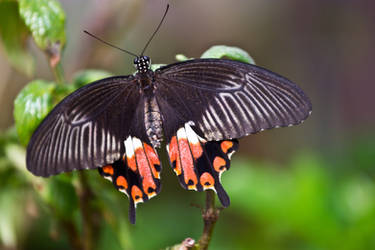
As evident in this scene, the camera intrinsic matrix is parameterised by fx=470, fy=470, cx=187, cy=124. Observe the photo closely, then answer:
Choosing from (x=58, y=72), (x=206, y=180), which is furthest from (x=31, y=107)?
(x=206, y=180)

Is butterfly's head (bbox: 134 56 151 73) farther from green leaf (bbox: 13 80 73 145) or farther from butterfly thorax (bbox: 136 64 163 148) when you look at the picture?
green leaf (bbox: 13 80 73 145)

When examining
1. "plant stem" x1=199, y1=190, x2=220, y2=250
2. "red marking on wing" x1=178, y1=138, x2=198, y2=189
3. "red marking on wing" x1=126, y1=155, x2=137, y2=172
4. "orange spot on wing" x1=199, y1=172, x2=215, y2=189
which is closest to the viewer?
"plant stem" x1=199, y1=190, x2=220, y2=250

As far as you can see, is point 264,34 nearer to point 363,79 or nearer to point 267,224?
point 363,79

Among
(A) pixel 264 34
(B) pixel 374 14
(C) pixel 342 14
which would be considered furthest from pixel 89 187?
(B) pixel 374 14

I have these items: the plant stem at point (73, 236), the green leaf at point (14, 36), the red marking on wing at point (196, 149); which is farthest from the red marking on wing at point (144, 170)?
the green leaf at point (14, 36)

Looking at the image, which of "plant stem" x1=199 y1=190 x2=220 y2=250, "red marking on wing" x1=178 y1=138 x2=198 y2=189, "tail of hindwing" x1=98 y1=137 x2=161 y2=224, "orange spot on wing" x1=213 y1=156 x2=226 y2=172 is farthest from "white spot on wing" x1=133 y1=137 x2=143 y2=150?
"plant stem" x1=199 y1=190 x2=220 y2=250

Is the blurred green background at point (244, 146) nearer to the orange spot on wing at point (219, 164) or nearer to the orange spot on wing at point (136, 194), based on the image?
the orange spot on wing at point (136, 194)

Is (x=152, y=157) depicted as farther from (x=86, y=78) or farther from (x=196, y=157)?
(x=86, y=78)
